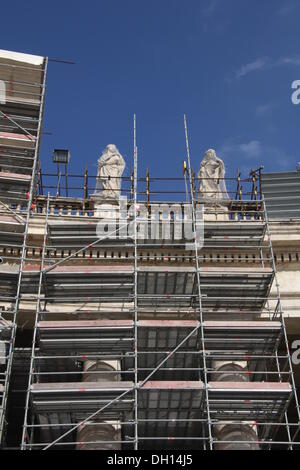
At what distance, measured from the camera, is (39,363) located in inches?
955

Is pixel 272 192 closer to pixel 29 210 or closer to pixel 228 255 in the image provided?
pixel 228 255

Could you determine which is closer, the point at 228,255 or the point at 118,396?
the point at 118,396

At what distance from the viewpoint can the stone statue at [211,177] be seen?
31250 mm

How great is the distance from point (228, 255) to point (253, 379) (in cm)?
466

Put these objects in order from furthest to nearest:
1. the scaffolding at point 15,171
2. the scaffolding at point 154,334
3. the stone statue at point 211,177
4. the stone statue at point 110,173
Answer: the stone statue at point 211,177 → the stone statue at point 110,173 → the scaffolding at point 15,171 → the scaffolding at point 154,334

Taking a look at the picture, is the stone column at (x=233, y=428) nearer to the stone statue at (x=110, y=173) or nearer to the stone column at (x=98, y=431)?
the stone column at (x=98, y=431)

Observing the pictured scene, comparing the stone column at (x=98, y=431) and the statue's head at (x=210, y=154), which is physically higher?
the statue's head at (x=210, y=154)

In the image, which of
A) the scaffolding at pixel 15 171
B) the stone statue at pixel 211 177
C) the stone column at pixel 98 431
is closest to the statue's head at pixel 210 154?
the stone statue at pixel 211 177

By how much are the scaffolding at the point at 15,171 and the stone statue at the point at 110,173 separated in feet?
9.07

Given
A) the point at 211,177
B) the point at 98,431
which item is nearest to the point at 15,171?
the point at 211,177

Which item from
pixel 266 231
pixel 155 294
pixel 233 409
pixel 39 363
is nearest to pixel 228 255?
pixel 266 231

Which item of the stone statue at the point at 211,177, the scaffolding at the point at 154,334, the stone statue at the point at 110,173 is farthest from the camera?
the stone statue at the point at 211,177
